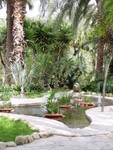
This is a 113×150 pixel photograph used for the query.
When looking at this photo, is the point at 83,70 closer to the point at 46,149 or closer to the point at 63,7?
the point at 63,7

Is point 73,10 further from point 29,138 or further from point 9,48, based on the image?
point 29,138

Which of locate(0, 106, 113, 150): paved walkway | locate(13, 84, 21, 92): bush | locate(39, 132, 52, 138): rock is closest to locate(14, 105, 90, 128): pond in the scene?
locate(0, 106, 113, 150): paved walkway

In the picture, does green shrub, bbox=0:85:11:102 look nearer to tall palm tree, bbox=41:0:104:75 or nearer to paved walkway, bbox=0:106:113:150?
paved walkway, bbox=0:106:113:150

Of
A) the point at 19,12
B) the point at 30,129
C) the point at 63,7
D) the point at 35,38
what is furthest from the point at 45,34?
the point at 30,129

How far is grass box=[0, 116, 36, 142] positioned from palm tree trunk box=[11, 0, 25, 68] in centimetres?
756

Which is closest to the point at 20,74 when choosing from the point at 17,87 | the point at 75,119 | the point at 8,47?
the point at 17,87

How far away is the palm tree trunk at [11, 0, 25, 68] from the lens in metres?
13.4

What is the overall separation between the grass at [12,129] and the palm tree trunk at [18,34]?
24.8 ft

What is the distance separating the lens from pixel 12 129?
5.30 m

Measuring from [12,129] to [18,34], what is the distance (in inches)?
352

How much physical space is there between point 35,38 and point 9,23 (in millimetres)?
5187

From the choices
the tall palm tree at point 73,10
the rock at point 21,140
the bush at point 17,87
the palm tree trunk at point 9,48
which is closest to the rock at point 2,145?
the rock at point 21,140

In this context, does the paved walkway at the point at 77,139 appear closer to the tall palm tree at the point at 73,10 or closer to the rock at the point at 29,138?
the rock at the point at 29,138

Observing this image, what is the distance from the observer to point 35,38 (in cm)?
2055
